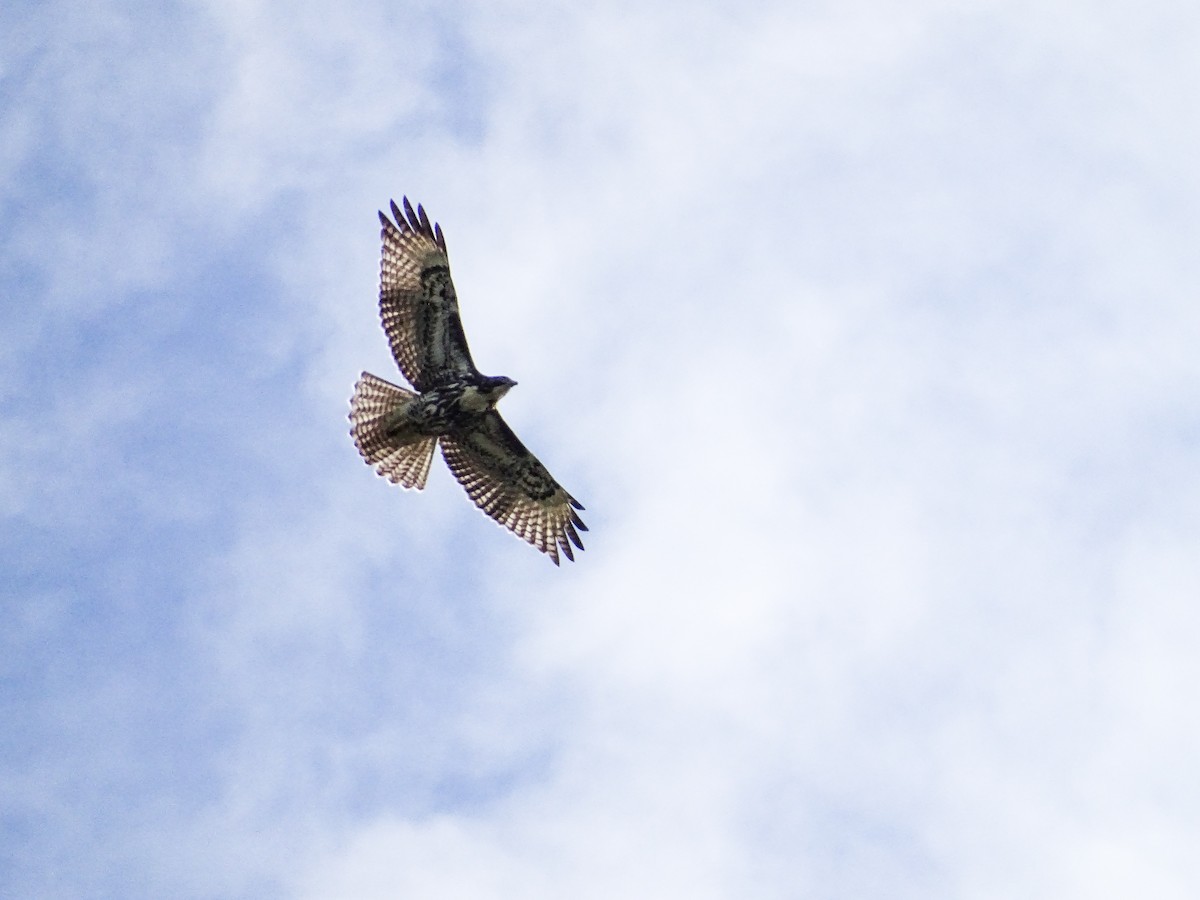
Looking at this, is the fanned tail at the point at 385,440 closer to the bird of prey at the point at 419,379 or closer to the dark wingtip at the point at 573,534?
the bird of prey at the point at 419,379

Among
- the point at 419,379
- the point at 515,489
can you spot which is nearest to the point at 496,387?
the point at 419,379

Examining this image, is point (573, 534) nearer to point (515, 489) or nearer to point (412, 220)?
point (515, 489)

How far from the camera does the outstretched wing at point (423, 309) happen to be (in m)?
22.4

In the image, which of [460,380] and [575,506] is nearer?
[460,380]

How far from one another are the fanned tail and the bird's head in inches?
38.0

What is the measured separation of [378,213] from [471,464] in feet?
11.3

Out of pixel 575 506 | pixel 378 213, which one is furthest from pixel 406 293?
pixel 575 506

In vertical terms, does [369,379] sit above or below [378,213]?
below

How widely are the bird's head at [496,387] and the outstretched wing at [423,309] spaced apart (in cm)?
27

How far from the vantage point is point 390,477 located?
2297 cm

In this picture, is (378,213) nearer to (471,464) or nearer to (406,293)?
(406,293)

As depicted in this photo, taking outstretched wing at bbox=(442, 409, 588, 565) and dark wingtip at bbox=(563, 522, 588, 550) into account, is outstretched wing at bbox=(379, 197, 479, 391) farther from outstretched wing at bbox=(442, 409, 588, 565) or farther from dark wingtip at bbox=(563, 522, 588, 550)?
dark wingtip at bbox=(563, 522, 588, 550)

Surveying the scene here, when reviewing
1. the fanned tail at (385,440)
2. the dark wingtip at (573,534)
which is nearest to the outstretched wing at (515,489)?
the dark wingtip at (573,534)

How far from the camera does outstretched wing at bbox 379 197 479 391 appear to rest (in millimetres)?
22438
